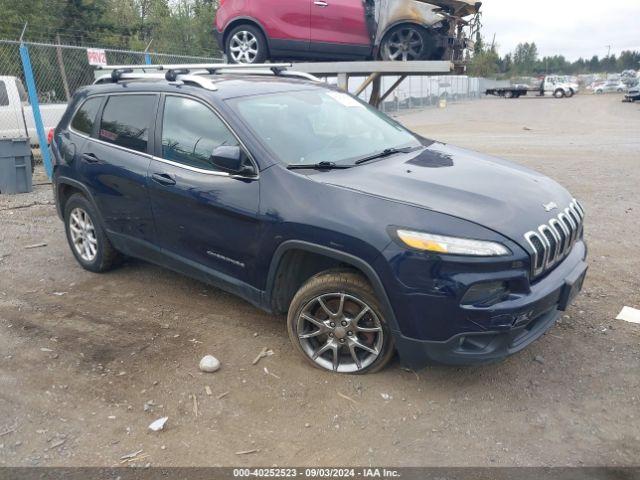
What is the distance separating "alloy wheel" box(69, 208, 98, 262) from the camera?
4.97 metres

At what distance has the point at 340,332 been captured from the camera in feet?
10.8

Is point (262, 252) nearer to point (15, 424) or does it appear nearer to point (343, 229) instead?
point (343, 229)

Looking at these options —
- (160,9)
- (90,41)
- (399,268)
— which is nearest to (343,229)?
(399,268)

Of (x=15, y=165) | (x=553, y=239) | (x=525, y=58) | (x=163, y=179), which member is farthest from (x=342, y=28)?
(x=525, y=58)

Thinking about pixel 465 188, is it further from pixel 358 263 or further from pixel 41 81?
pixel 41 81

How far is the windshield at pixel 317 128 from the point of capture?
3590mm

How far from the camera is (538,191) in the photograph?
11.3ft

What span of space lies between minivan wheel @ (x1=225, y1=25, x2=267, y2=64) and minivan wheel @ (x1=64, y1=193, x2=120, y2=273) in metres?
4.72

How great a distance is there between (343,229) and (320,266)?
0.55 m

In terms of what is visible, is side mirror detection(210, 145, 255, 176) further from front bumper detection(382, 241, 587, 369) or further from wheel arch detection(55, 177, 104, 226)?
wheel arch detection(55, 177, 104, 226)

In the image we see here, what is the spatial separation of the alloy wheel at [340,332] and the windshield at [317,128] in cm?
94

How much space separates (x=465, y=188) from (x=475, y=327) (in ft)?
2.82

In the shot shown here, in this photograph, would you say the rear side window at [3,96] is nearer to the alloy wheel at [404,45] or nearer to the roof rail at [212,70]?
the roof rail at [212,70]

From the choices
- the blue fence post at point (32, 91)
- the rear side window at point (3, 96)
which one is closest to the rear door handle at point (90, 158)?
the blue fence post at point (32, 91)
